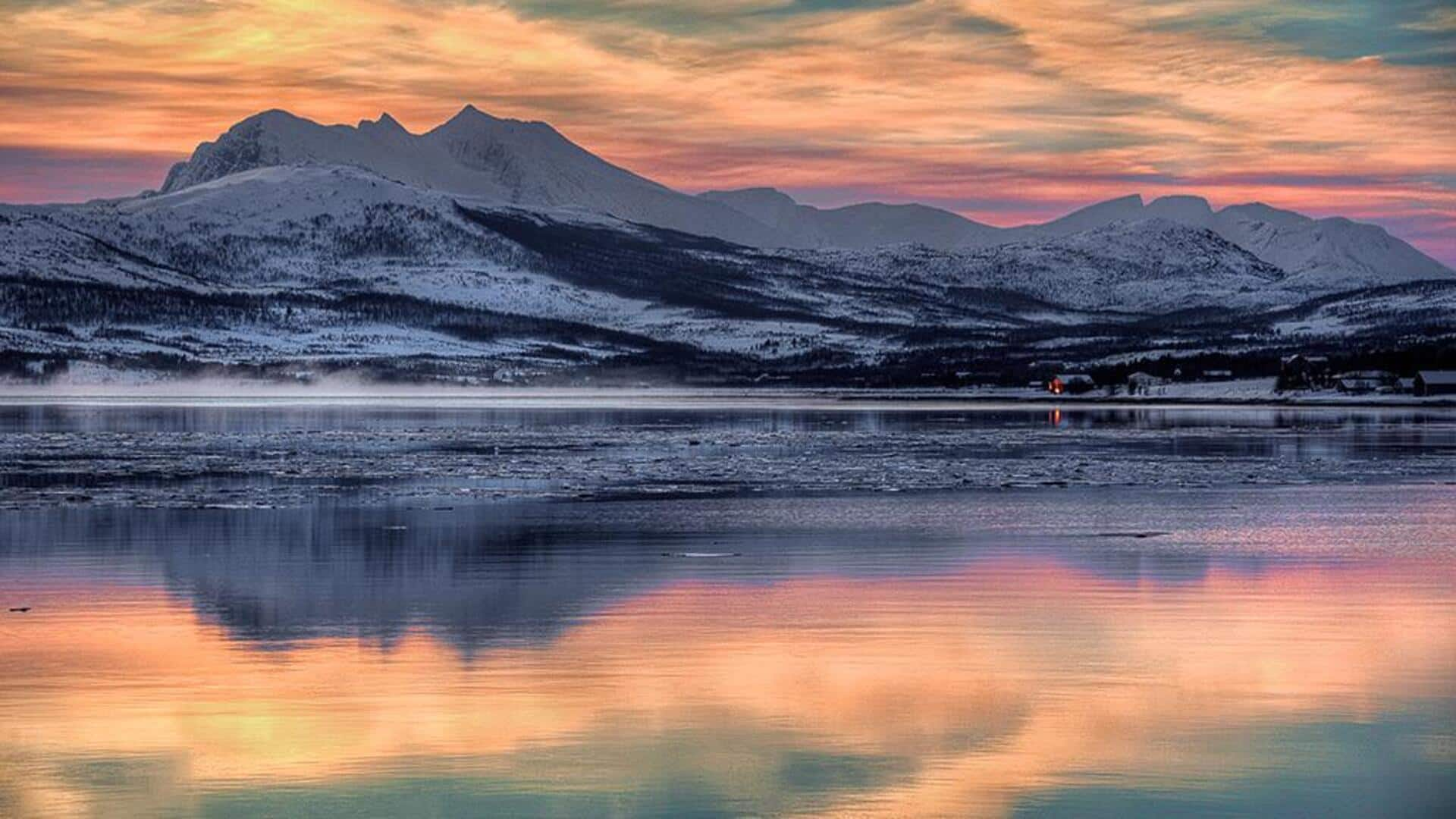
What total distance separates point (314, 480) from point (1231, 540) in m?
26.3

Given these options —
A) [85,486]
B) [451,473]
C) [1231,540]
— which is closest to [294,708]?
[1231,540]

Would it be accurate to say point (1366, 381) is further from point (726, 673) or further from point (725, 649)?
point (726, 673)

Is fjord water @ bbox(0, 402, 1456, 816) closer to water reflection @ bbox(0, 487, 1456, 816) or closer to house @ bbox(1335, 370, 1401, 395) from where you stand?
water reflection @ bbox(0, 487, 1456, 816)

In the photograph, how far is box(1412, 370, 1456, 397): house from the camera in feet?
575

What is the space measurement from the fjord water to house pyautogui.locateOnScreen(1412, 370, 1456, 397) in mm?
130484

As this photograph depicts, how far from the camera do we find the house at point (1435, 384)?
A: 17538 cm

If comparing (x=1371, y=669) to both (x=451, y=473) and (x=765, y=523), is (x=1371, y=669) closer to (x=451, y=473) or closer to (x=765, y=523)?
(x=765, y=523)

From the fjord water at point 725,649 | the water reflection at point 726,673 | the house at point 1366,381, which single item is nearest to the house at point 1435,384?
the house at point 1366,381

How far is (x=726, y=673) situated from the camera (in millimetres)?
21594

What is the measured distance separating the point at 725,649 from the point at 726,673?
1.63 metres

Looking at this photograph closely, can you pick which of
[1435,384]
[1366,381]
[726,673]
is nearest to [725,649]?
[726,673]

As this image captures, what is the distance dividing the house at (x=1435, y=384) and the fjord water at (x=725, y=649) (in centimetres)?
13048

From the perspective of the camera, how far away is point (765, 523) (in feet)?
134

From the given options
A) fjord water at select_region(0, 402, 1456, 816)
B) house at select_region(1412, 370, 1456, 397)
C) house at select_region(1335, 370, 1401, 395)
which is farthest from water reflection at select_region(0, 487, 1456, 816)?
house at select_region(1335, 370, 1401, 395)
